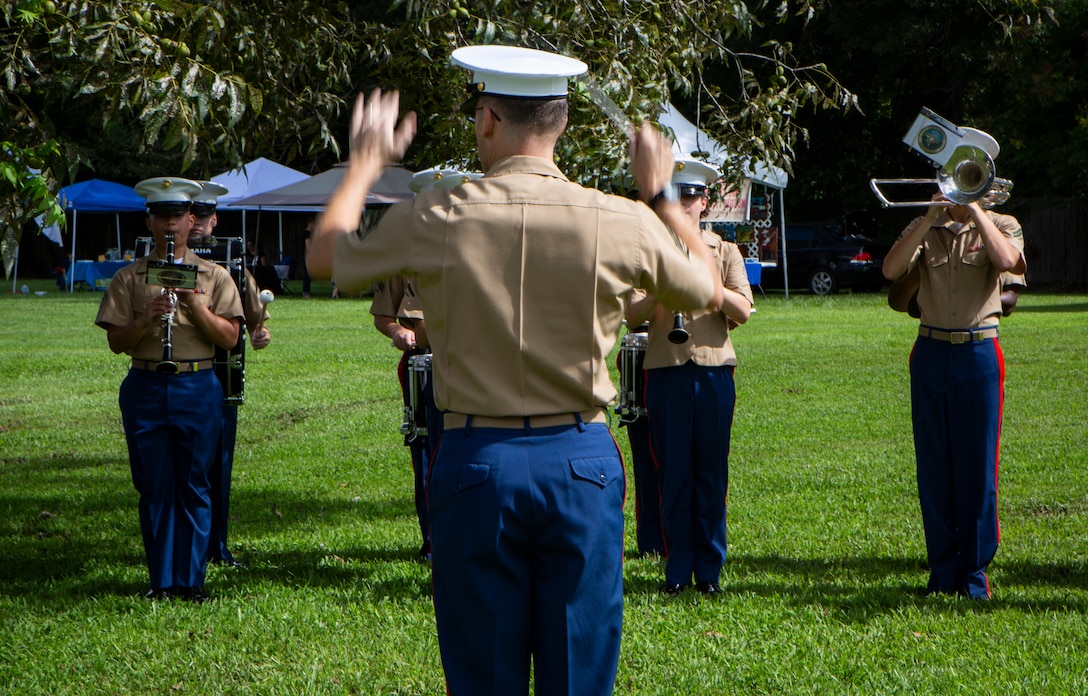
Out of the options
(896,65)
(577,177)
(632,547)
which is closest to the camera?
(577,177)

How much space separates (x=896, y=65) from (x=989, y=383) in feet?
91.5

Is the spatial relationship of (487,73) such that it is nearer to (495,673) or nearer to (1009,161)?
(495,673)

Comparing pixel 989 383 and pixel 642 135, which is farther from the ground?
pixel 642 135

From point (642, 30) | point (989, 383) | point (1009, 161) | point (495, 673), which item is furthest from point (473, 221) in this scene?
point (1009, 161)

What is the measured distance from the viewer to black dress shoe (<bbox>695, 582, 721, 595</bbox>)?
6.43 meters

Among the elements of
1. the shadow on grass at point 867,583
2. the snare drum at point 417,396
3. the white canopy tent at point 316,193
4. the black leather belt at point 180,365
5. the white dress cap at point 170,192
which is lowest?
the shadow on grass at point 867,583

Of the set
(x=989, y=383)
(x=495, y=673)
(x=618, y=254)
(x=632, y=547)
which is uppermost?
(x=618, y=254)

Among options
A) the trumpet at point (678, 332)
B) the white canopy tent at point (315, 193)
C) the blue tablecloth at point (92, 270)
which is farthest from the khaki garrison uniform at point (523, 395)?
the blue tablecloth at point (92, 270)

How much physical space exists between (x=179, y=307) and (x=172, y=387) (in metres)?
0.42

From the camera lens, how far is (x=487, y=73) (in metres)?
3.11

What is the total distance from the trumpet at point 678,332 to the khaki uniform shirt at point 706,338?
0.57ft

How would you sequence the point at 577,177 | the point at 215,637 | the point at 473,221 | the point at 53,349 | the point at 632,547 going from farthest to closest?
the point at 53,349, the point at 632,547, the point at 577,177, the point at 215,637, the point at 473,221

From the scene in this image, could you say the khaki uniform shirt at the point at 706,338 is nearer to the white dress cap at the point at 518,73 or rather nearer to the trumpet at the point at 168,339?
the trumpet at the point at 168,339

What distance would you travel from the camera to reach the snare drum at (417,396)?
6539mm
